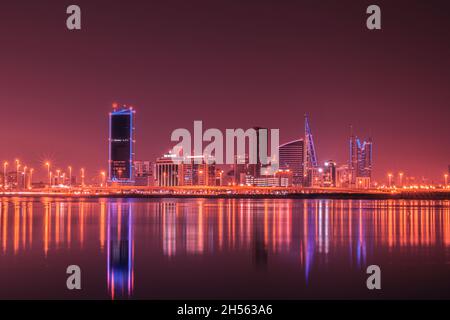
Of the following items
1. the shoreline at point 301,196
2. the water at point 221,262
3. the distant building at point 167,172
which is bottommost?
the shoreline at point 301,196

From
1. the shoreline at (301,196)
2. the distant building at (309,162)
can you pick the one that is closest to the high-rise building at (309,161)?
the distant building at (309,162)

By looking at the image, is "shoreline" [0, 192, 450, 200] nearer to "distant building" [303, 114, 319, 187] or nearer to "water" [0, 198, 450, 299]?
"distant building" [303, 114, 319, 187]

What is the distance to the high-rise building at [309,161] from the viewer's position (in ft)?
500

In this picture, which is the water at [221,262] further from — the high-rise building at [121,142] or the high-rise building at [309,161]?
the high-rise building at [121,142]

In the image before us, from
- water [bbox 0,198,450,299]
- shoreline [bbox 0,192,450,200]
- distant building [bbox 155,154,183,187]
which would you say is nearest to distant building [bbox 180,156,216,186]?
distant building [bbox 155,154,183,187]

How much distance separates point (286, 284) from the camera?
14.5 metres

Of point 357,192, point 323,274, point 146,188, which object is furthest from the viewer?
point 146,188

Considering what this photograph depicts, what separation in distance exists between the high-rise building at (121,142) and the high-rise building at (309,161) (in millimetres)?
55937

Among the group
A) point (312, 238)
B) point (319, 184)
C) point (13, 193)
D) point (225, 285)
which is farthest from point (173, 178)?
point (225, 285)

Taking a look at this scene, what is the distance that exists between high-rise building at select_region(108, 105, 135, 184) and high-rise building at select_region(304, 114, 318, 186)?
55.9m

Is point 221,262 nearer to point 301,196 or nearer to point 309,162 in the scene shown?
point 301,196

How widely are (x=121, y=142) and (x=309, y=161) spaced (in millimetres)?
63052
